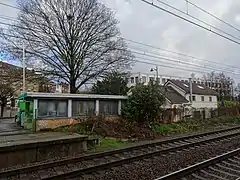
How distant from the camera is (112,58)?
29672 millimetres

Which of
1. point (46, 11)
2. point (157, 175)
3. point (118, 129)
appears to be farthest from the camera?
point (46, 11)

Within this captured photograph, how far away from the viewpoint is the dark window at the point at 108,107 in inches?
816

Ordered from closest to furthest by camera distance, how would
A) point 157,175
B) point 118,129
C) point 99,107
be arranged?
point 157,175 < point 118,129 < point 99,107

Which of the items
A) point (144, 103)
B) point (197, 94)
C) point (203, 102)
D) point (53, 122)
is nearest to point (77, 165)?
point (53, 122)

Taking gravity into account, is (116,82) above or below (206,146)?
above

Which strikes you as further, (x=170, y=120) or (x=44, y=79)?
(x=44, y=79)

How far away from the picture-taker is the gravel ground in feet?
26.5

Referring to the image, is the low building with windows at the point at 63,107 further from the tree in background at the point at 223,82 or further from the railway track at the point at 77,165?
the tree in background at the point at 223,82

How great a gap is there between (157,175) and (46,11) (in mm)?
23006

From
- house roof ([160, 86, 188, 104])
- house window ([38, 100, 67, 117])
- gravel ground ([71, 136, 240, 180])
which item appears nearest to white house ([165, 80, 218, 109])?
house roof ([160, 86, 188, 104])

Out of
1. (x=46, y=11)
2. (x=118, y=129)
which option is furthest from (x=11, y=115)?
(x=118, y=129)

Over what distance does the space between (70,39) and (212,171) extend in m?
22.3

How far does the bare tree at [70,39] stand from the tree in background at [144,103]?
366 inches

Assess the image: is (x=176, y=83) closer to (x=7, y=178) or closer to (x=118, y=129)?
(x=118, y=129)
